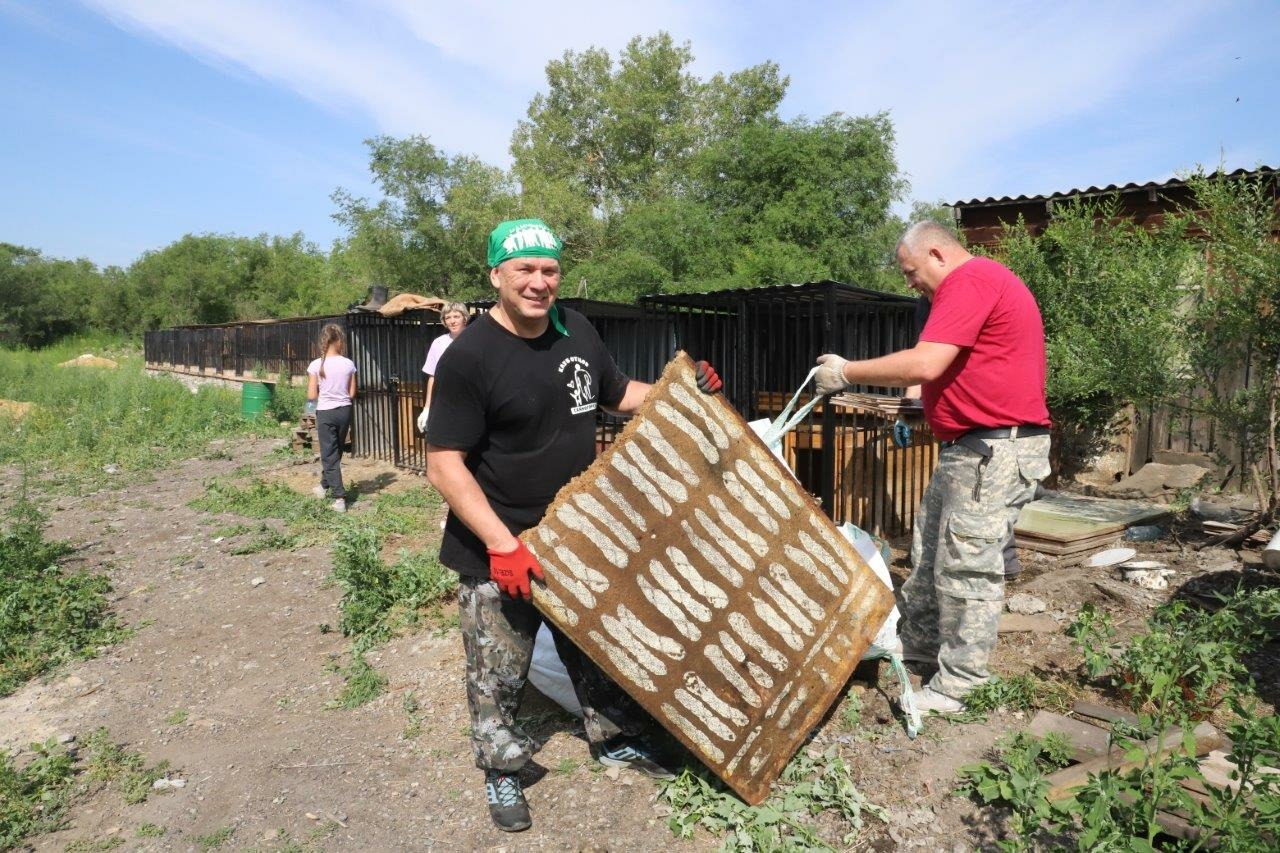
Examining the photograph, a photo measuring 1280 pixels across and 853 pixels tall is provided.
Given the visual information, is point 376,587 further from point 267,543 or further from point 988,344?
point 988,344

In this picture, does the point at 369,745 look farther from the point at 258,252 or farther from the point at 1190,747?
the point at 258,252

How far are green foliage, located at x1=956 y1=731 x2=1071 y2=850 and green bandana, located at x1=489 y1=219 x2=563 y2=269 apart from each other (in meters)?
2.16

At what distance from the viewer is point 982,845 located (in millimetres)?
2402

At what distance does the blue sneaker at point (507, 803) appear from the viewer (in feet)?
8.70

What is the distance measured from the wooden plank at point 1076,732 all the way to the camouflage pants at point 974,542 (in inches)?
10.2

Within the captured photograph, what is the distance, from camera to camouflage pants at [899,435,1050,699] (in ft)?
10.1

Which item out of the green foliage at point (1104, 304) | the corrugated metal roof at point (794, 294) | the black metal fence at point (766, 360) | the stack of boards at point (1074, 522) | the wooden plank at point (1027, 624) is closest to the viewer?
the wooden plank at point (1027, 624)

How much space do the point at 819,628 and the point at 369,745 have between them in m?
2.08

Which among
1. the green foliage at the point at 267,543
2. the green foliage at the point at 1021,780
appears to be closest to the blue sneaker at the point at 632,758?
the green foliage at the point at 1021,780

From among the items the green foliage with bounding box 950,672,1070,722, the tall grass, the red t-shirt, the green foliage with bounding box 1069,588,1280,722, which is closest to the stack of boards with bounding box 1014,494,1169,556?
the green foliage with bounding box 1069,588,1280,722

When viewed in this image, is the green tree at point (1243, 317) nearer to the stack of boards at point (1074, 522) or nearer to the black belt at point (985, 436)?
the stack of boards at point (1074, 522)

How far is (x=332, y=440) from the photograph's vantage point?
8.09 metres

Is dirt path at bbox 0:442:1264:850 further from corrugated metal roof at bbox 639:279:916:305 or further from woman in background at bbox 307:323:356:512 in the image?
corrugated metal roof at bbox 639:279:916:305

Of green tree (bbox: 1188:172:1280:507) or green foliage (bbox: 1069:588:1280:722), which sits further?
green tree (bbox: 1188:172:1280:507)
